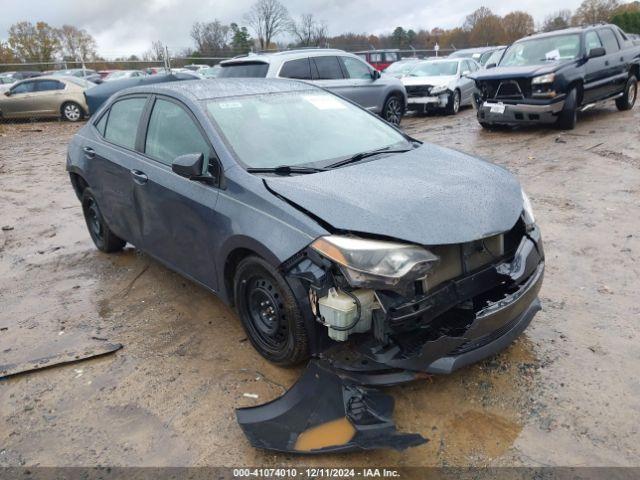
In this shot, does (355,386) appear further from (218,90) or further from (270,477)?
(218,90)

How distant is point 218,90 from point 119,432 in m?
2.46

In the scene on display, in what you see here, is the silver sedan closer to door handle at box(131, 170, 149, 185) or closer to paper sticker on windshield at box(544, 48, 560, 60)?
paper sticker on windshield at box(544, 48, 560, 60)

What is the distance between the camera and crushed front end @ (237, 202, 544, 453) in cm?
245

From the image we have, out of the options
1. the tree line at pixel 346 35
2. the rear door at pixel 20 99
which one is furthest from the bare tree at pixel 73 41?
the rear door at pixel 20 99

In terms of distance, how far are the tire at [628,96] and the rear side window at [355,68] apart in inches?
224

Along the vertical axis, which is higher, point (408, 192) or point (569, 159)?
point (408, 192)

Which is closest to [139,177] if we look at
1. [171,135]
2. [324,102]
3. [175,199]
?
[171,135]

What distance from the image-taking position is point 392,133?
4105mm

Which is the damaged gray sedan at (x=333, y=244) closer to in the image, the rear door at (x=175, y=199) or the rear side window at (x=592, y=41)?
the rear door at (x=175, y=199)

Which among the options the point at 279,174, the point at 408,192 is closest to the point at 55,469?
the point at 279,174

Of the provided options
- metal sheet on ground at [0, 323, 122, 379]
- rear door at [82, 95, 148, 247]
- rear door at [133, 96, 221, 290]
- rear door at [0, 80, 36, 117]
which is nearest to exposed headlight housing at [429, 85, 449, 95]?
rear door at [82, 95, 148, 247]

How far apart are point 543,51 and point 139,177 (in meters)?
8.92

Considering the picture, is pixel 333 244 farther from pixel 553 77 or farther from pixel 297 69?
pixel 553 77

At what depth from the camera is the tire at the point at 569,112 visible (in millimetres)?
9398
